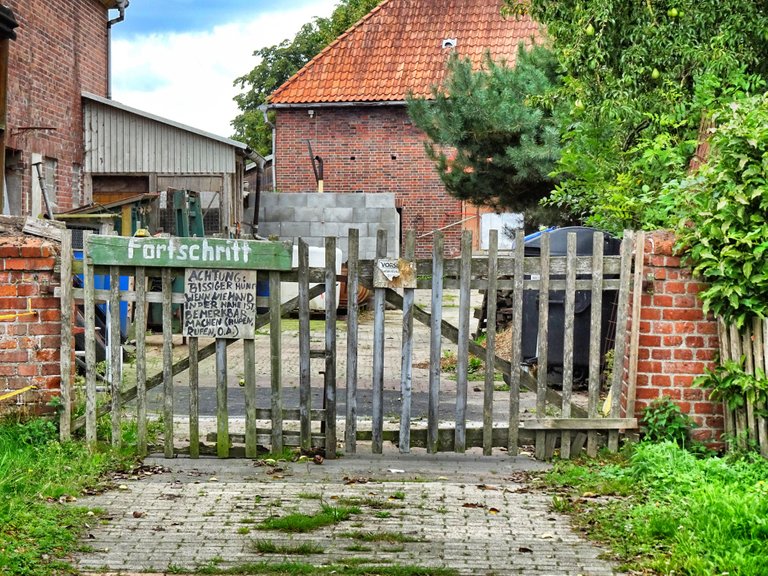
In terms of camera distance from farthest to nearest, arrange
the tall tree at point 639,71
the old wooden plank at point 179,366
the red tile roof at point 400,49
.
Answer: the red tile roof at point 400,49
the tall tree at point 639,71
the old wooden plank at point 179,366

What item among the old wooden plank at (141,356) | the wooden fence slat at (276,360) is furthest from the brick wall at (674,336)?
the old wooden plank at (141,356)

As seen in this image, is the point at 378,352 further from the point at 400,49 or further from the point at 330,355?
the point at 400,49

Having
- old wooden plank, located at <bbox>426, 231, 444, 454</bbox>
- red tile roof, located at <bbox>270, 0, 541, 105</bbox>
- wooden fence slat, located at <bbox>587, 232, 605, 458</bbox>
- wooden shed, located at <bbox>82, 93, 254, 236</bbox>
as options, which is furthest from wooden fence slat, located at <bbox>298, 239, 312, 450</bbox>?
red tile roof, located at <bbox>270, 0, 541, 105</bbox>

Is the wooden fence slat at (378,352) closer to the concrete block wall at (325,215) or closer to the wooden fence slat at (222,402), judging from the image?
the wooden fence slat at (222,402)

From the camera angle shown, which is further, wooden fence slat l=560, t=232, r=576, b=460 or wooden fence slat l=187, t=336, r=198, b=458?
wooden fence slat l=187, t=336, r=198, b=458

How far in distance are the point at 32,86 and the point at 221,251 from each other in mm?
13650

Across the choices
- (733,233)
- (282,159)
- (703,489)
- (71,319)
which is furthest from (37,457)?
(282,159)

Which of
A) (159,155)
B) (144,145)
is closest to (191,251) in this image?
(159,155)

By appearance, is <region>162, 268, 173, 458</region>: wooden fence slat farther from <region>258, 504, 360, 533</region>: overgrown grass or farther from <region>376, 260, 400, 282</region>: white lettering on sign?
<region>258, 504, 360, 533</region>: overgrown grass

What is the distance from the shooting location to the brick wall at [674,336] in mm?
6957

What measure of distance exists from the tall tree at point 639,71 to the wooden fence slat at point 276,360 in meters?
3.58

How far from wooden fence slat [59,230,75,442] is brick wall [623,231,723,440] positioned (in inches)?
157

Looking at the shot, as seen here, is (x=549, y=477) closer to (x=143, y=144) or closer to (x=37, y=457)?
(x=37, y=457)

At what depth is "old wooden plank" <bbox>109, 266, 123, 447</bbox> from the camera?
6.93 m
